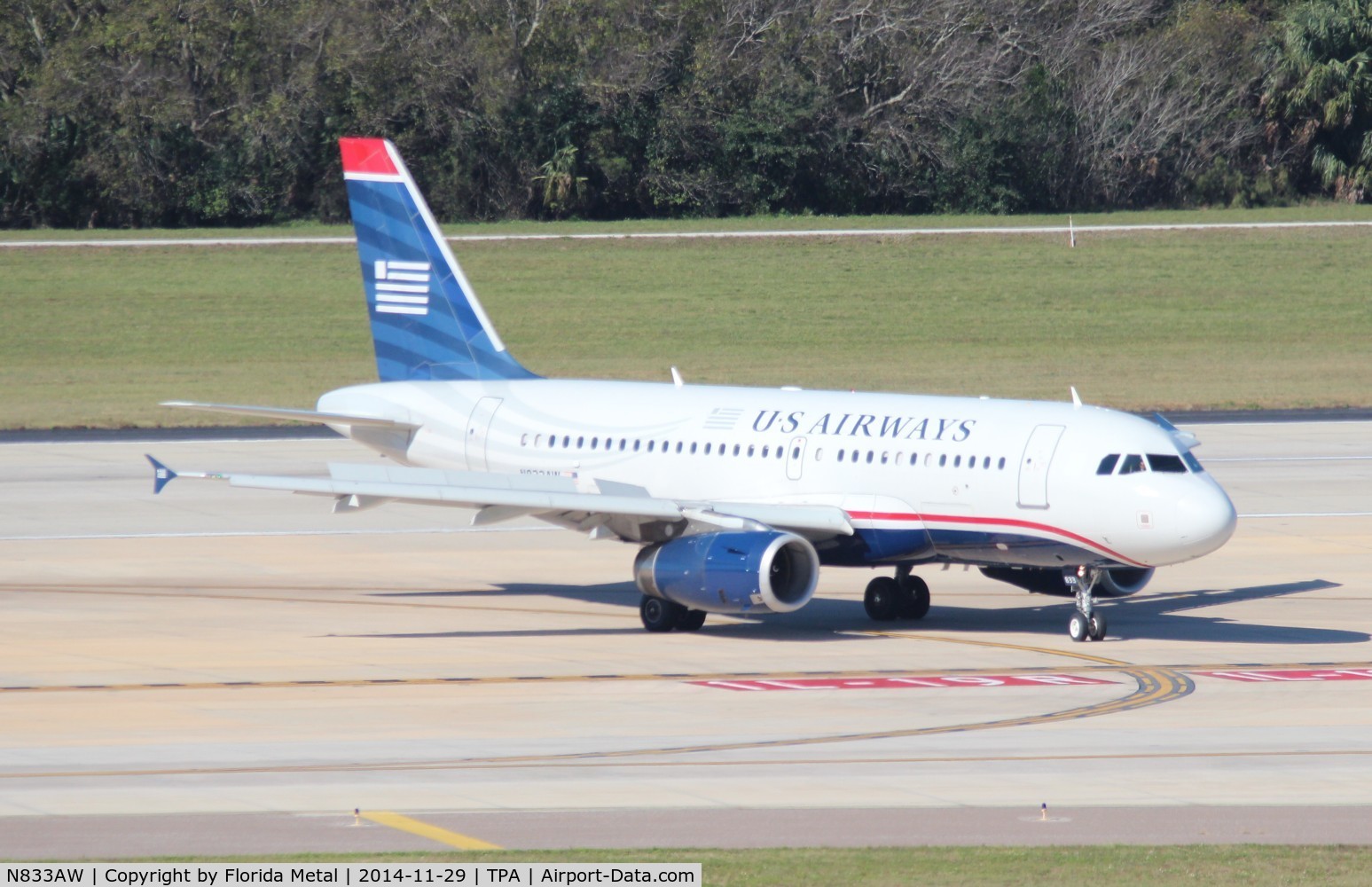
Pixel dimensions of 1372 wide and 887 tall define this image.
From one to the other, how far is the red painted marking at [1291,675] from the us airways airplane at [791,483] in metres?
2.17

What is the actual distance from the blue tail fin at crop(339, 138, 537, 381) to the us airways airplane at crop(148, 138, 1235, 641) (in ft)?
3.03

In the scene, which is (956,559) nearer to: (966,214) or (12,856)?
(12,856)

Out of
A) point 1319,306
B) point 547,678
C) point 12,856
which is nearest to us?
point 12,856

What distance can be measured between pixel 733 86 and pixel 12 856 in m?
95.2

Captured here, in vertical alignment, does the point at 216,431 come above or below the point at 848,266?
below

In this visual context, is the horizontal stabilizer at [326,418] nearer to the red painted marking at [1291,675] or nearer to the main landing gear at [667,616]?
the main landing gear at [667,616]

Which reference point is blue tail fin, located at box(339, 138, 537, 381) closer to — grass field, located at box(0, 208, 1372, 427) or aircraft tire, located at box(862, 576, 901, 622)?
aircraft tire, located at box(862, 576, 901, 622)

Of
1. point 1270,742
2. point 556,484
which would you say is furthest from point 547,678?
point 1270,742

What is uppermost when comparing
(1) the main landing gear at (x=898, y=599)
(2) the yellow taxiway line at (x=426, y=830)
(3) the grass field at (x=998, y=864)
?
(1) the main landing gear at (x=898, y=599)

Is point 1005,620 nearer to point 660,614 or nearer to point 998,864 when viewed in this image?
point 660,614

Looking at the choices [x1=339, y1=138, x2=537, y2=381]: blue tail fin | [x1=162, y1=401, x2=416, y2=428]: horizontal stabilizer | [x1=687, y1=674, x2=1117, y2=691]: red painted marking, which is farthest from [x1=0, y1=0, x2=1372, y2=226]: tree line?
[x1=687, y1=674, x2=1117, y2=691]: red painted marking

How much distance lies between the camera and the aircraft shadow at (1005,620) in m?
32.8

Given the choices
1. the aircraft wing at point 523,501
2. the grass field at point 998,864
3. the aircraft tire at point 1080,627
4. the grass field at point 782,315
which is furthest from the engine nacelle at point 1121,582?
the grass field at point 782,315

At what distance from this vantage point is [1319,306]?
9350cm
